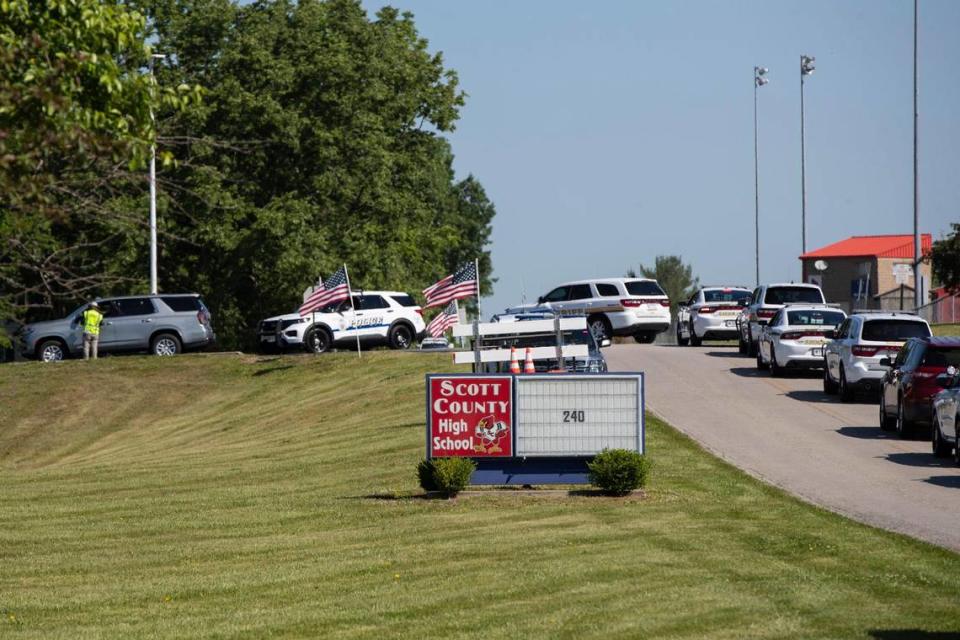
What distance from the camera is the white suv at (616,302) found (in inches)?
1795

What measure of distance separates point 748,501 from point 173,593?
24.3ft

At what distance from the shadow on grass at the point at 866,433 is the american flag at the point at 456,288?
7.74 metres

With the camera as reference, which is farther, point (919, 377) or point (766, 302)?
point (766, 302)

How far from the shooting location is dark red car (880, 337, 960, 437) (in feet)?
83.1

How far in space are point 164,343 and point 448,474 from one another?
98.2 ft

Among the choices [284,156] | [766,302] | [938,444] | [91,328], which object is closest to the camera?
[938,444]

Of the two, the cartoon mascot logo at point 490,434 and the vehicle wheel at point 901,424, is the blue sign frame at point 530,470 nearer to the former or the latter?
the cartoon mascot logo at point 490,434

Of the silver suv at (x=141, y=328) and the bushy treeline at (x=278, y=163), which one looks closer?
the silver suv at (x=141, y=328)

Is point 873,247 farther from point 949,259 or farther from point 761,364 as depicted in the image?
point 761,364

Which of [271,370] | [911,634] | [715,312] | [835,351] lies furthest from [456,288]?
[911,634]

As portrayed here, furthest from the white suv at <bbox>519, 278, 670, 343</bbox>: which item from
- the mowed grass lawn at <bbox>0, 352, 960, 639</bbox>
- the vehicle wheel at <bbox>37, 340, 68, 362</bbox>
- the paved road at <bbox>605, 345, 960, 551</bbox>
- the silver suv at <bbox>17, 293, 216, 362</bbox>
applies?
the mowed grass lawn at <bbox>0, 352, 960, 639</bbox>

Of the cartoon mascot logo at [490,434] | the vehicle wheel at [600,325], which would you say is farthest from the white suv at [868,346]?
the cartoon mascot logo at [490,434]

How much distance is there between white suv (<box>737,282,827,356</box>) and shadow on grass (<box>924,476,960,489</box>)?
2018cm

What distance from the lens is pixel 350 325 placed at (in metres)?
47.2
